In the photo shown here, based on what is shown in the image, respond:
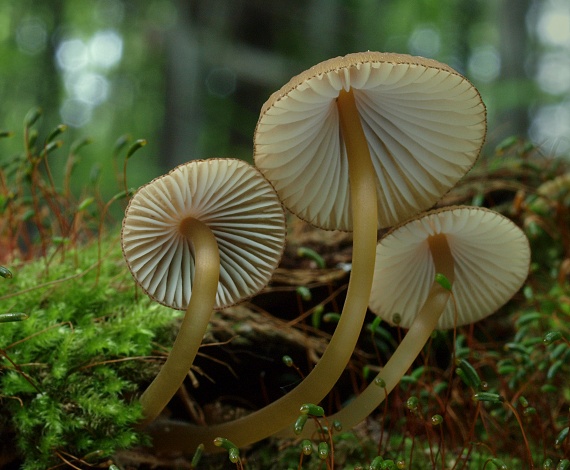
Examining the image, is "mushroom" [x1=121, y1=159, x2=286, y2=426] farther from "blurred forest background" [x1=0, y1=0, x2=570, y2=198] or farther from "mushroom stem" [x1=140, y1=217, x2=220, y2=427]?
"blurred forest background" [x1=0, y1=0, x2=570, y2=198]

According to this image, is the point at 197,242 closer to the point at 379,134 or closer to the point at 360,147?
the point at 360,147

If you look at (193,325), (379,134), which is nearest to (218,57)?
(379,134)

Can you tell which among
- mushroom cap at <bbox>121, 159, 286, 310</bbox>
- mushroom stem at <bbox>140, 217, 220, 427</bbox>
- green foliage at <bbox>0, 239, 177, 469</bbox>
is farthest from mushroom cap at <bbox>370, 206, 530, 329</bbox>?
green foliage at <bbox>0, 239, 177, 469</bbox>

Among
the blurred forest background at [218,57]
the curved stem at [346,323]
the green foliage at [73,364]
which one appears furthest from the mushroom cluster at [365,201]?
the blurred forest background at [218,57]

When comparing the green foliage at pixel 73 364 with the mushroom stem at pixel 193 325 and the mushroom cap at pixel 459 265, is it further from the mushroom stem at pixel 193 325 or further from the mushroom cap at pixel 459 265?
the mushroom cap at pixel 459 265

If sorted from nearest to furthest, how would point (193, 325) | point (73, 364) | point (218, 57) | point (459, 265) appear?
1. point (193, 325)
2. point (73, 364)
3. point (459, 265)
4. point (218, 57)

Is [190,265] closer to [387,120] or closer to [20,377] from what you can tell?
[20,377]
